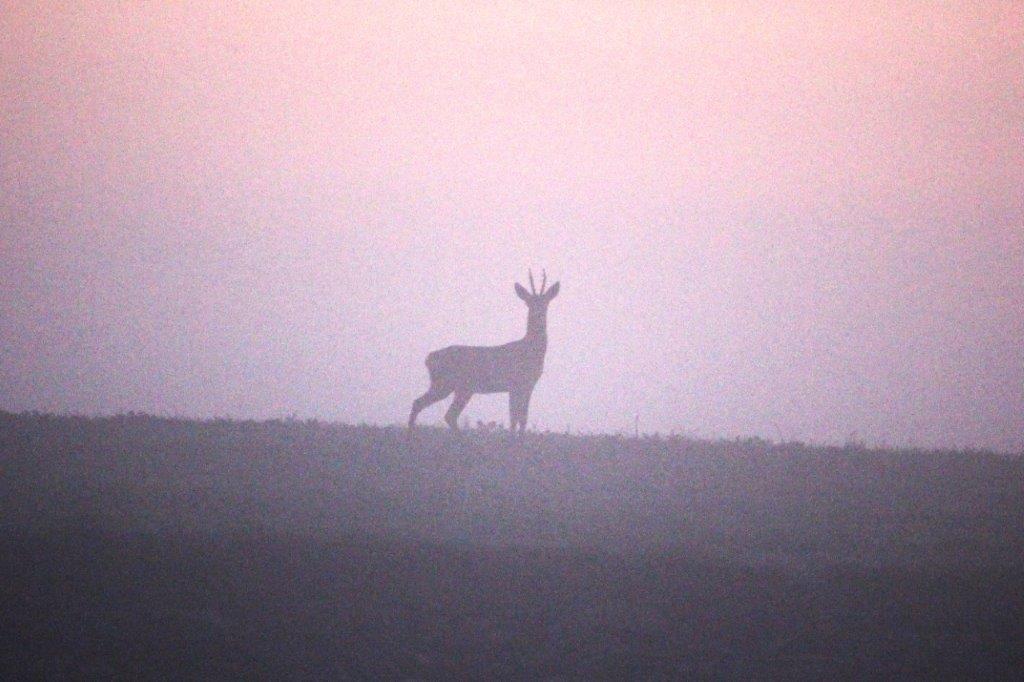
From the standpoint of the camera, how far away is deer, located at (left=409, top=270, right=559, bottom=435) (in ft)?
54.6

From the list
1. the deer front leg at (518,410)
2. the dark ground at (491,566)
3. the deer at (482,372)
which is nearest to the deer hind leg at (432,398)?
the deer at (482,372)

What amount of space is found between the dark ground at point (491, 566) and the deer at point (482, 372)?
225 cm

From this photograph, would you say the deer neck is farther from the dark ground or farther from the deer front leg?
the dark ground

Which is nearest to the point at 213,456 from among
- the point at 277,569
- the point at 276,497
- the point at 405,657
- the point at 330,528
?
the point at 276,497

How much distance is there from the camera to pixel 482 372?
1673 centimetres

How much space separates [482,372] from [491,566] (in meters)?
7.25

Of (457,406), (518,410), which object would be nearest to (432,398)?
(457,406)

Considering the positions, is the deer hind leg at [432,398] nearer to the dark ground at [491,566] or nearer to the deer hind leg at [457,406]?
the deer hind leg at [457,406]

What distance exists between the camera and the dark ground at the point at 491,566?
8.12 meters

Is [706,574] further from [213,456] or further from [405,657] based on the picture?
[213,456]

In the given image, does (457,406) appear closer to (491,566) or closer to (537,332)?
(537,332)

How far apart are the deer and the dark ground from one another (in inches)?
88.6

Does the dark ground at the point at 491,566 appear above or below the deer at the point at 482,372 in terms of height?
below

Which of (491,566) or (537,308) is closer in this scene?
(491,566)
